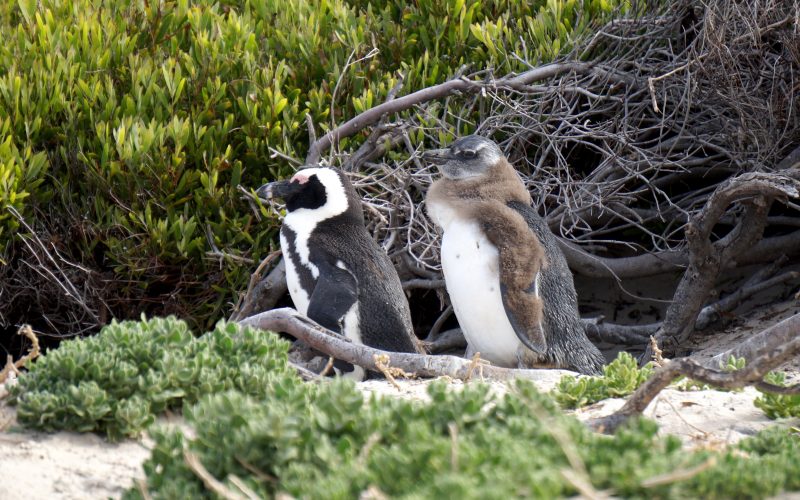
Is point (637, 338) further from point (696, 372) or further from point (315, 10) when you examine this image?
point (696, 372)

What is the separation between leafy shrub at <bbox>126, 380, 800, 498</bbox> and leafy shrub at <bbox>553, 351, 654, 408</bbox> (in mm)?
790

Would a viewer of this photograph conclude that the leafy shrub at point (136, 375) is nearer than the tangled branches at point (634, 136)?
Yes

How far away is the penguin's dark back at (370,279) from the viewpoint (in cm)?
497

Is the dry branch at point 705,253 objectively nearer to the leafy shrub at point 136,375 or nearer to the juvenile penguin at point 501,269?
the juvenile penguin at point 501,269

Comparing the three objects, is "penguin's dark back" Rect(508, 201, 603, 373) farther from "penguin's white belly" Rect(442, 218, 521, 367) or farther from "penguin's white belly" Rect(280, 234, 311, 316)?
"penguin's white belly" Rect(280, 234, 311, 316)

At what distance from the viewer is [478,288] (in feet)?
15.8

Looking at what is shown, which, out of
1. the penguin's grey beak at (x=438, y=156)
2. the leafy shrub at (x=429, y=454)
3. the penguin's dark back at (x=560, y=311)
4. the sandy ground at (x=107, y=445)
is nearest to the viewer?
the leafy shrub at (x=429, y=454)

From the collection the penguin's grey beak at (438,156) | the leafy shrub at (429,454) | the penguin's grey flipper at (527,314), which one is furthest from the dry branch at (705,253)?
the leafy shrub at (429,454)

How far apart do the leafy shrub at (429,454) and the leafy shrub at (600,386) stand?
2.59ft

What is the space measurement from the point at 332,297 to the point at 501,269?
2.66 feet

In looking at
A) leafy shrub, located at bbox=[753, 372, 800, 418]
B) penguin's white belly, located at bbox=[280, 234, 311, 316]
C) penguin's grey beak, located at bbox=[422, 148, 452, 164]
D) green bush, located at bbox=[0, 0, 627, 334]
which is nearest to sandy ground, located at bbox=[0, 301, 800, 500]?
leafy shrub, located at bbox=[753, 372, 800, 418]

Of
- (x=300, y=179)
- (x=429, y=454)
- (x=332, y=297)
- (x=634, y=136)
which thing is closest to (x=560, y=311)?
(x=332, y=297)

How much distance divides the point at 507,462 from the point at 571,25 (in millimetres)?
5140

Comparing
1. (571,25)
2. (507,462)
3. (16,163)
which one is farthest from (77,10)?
(507,462)
